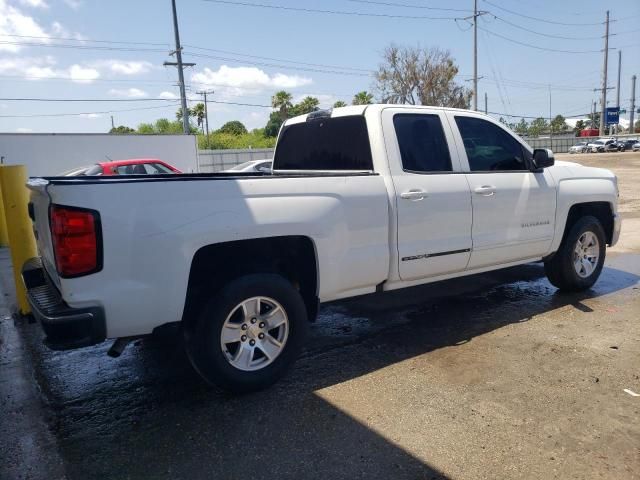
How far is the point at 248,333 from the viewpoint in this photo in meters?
3.54

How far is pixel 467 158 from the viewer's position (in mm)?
4758

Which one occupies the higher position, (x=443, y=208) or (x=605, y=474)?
(x=443, y=208)

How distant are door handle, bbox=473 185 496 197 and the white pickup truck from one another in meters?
0.01

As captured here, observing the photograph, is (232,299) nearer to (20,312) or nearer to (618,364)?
(618,364)

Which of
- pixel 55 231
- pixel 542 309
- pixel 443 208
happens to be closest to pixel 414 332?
pixel 443 208

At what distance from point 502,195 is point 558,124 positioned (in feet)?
414

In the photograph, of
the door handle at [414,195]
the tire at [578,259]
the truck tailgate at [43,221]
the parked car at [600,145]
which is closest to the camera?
the truck tailgate at [43,221]

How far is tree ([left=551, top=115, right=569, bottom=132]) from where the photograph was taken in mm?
115500

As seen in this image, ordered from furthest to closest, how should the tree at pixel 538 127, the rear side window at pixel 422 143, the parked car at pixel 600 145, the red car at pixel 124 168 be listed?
the tree at pixel 538 127, the parked car at pixel 600 145, the red car at pixel 124 168, the rear side window at pixel 422 143

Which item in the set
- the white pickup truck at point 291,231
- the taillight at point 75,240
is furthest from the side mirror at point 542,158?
the taillight at point 75,240

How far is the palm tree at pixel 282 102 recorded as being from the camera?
221ft

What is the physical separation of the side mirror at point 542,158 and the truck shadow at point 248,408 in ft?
4.80

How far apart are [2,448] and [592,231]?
5739 mm

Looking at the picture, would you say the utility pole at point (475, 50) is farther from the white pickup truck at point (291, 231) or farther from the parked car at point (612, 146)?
the white pickup truck at point (291, 231)
